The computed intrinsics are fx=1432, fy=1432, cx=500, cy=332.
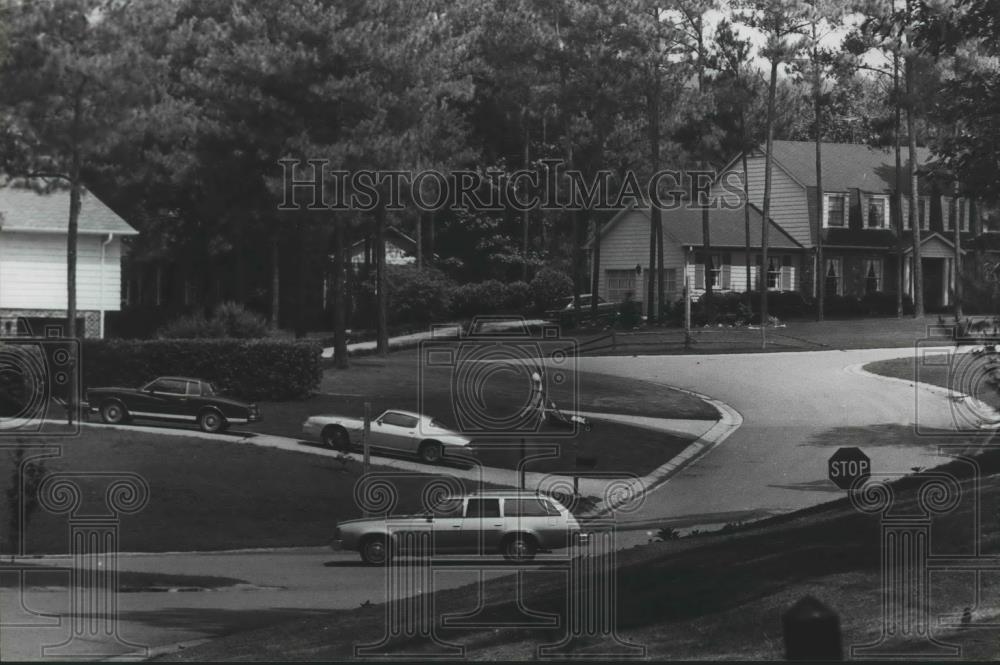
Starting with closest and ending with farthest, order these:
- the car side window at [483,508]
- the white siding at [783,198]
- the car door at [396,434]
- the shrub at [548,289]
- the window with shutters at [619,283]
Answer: the car side window at [483,508] < the car door at [396,434] < the shrub at [548,289] < the window with shutters at [619,283] < the white siding at [783,198]

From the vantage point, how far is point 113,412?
3700 cm

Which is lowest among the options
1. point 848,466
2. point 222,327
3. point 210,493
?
point 210,493

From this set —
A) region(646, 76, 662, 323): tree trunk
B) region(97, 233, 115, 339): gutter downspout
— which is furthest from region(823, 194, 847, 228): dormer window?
region(97, 233, 115, 339): gutter downspout

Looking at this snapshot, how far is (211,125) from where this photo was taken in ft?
165

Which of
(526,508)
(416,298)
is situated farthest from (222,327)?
(416,298)

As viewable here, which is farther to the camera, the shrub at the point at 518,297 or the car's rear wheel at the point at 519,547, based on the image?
the shrub at the point at 518,297

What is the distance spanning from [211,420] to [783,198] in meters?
44.9

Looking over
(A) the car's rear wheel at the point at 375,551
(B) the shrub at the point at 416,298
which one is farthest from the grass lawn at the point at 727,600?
(B) the shrub at the point at 416,298

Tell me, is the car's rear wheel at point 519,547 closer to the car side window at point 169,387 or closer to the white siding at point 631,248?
the car side window at point 169,387

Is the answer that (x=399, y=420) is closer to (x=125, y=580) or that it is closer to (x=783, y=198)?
(x=125, y=580)

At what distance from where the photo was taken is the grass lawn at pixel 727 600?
33.6 ft

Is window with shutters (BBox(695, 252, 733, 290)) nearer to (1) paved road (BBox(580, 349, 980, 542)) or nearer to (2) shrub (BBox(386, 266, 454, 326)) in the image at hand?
(2) shrub (BBox(386, 266, 454, 326))

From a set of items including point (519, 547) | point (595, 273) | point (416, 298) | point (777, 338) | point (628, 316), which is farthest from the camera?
point (595, 273)

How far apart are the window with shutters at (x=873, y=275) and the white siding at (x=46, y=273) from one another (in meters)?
40.4
